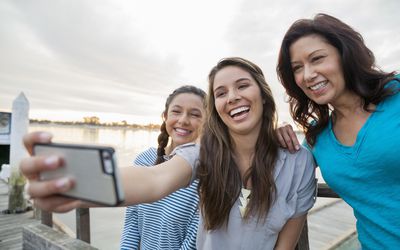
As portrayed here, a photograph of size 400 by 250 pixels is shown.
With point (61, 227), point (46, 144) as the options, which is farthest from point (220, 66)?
point (61, 227)

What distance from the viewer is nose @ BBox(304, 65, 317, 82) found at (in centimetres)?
171

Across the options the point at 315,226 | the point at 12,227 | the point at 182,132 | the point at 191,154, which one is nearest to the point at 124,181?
the point at 191,154

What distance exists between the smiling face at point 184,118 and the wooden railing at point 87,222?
112 cm

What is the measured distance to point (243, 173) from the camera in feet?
5.81

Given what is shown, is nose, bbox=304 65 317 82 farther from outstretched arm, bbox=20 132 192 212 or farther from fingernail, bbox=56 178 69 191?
fingernail, bbox=56 178 69 191

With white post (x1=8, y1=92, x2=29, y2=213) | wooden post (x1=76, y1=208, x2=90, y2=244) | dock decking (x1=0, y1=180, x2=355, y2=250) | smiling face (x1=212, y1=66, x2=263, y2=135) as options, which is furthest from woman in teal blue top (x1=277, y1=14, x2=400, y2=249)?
white post (x1=8, y1=92, x2=29, y2=213)

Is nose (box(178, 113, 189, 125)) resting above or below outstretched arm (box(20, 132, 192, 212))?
above

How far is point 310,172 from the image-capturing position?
171 centimetres

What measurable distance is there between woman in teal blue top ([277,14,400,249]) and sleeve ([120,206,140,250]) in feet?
4.61

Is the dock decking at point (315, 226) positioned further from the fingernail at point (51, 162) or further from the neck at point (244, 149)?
the fingernail at point (51, 162)

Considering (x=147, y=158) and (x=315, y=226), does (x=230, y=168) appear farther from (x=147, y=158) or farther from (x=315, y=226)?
(x=315, y=226)

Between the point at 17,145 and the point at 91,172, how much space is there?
297 inches

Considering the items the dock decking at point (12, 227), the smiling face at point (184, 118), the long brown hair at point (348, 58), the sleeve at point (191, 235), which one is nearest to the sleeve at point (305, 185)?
the long brown hair at point (348, 58)

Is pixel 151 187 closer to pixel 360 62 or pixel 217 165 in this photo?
pixel 217 165
